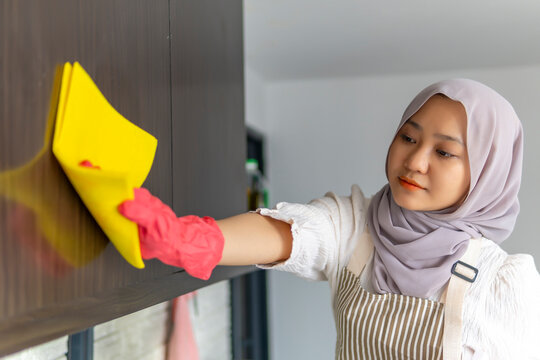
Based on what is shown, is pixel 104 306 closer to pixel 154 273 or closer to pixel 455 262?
pixel 154 273

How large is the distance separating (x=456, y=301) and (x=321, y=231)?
0.30 m

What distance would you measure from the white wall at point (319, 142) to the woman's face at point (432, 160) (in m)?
2.16

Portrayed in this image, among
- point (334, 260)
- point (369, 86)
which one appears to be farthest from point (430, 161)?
point (369, 86)

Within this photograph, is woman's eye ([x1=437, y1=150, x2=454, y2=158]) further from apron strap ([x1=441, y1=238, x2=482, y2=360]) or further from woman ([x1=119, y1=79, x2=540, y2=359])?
apron strap ([x1=441, y1=238, x2=482, y2=360])

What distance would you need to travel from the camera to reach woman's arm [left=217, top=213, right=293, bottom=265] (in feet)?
2.76

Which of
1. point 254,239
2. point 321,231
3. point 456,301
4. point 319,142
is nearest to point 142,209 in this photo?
point 254,239

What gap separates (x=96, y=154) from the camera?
633mm

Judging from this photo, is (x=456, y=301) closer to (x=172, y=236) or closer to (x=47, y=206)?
(x=172, y=236)

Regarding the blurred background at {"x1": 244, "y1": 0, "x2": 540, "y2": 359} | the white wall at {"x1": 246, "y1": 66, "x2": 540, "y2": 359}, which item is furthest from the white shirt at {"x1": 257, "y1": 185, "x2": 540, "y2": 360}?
the white wall at {"x1": 246, "y1": 66, "x2": 540, "y2": 359}

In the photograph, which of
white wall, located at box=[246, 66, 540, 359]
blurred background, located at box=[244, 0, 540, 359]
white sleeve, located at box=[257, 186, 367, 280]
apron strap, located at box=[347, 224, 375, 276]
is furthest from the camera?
white wall, located at box=[246, 66, 540, 359]

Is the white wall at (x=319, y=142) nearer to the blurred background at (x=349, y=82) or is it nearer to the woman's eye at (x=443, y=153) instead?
the blurred background at (x=349, y=82)

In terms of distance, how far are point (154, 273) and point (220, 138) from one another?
15.8 inches

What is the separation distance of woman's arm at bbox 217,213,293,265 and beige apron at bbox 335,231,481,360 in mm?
205

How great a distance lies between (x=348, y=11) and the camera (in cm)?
211
